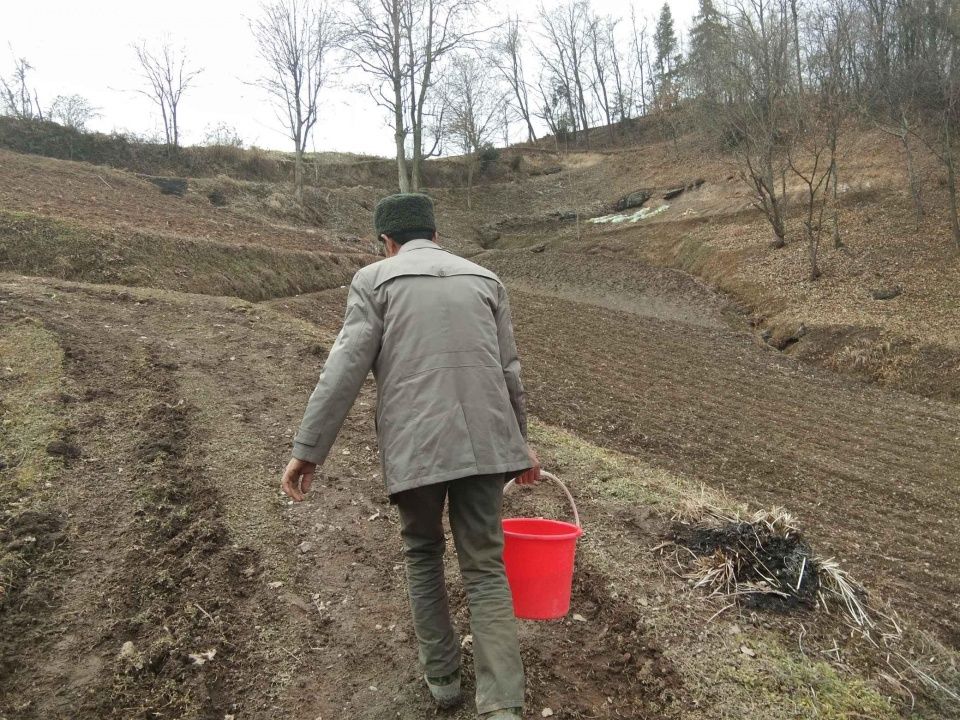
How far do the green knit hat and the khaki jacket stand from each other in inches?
8.3

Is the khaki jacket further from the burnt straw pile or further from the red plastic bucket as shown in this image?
the burnt straw pile

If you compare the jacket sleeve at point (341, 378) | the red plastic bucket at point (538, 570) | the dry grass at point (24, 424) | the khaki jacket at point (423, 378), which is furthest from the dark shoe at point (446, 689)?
the dry grass at point (24, 424)

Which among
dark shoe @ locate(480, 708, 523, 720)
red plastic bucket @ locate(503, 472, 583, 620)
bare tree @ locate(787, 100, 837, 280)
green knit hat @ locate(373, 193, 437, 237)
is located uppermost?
bare tree @ locate(787, 100, 837, 280)

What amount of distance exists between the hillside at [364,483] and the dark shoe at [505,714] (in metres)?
0.43

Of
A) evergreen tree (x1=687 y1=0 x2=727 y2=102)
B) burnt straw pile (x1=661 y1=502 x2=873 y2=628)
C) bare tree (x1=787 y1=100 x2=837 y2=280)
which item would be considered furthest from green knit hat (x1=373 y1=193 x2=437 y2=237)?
Answer: evergreen tree (x1=687 y1=0 x2=727 y2=102)

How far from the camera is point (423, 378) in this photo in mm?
2514

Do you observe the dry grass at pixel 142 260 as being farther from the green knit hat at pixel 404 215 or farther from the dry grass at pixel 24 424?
the green knit hat at pixel 404 215

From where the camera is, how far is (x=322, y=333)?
10609 millimetres

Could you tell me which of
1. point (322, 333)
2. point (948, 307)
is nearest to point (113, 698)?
point (322, 333)

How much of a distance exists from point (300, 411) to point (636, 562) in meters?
3.83

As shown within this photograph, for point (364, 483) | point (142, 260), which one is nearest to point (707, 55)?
point (142, 260)

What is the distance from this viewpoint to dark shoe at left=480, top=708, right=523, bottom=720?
A: 2.27 meters

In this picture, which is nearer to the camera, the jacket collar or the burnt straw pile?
the jacket collar

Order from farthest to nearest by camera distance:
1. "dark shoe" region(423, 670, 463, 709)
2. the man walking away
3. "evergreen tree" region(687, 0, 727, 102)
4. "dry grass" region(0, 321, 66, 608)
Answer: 1. "evergreen tree" region(687, 0, 727, 102)
2. "dry grass" region(0, 321, 66, 608)
3. "dark shoe" region(423, 670, 463, 709)
4. the man walking away
